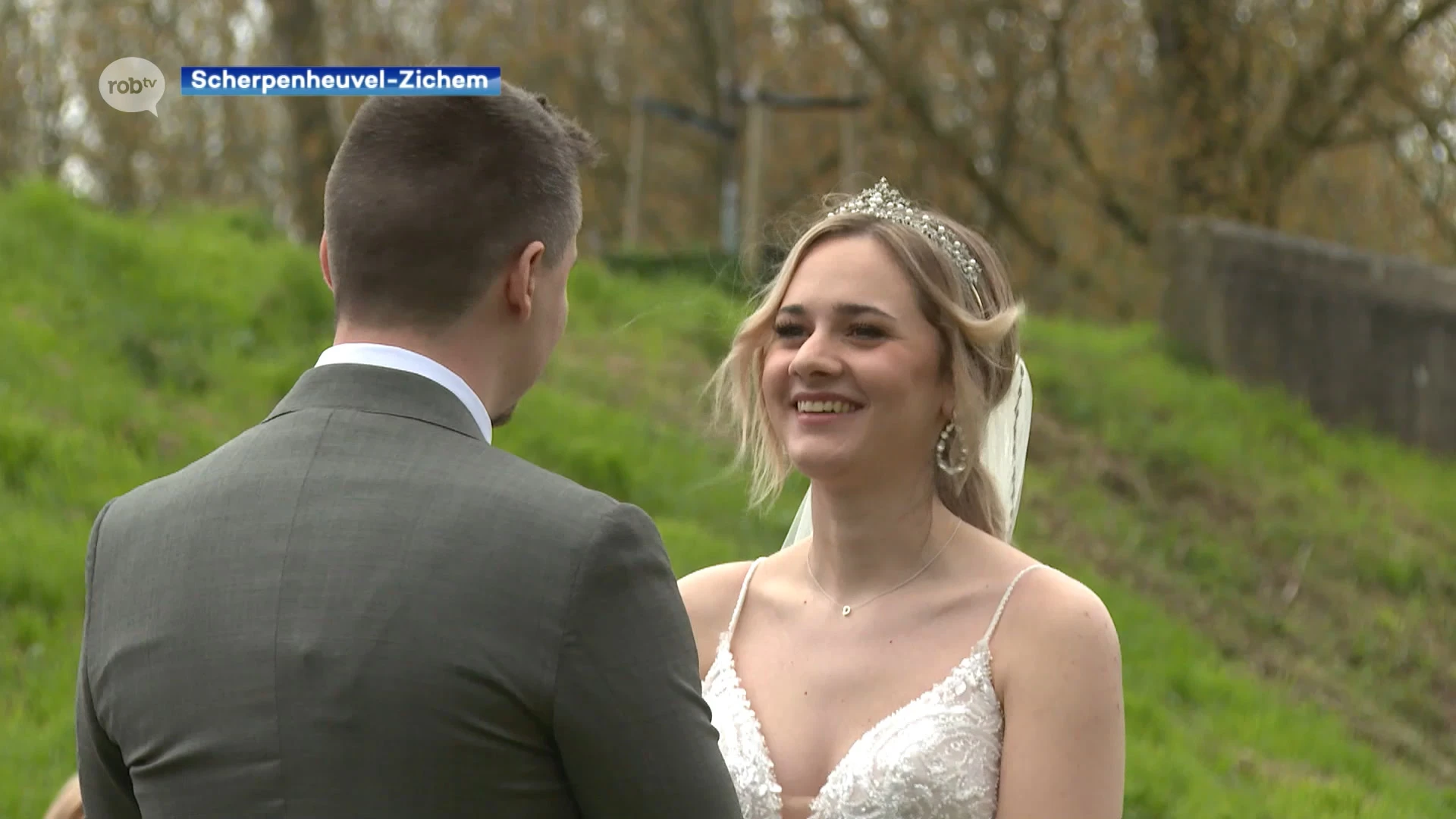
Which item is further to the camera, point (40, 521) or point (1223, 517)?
point (1223, 517)

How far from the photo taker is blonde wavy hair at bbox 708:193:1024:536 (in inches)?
132

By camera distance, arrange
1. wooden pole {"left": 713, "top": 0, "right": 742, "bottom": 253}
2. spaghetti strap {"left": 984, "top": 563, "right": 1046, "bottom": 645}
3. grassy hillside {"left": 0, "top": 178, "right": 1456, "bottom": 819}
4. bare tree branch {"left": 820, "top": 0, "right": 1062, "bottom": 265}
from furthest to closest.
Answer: wooden pole {"left": 713, "top": 0, "right": 742, "bottom": 253} < bare tree branch {"left": 820, "top": 0, "right": 1062, "bottom": 265} < grassy hillside {"left": 0, "top": 178, "right": 1456, "bottom": 819} < spaghetti strap {"left": 984, "top": 563, "right": 1046, "bottom": 645}

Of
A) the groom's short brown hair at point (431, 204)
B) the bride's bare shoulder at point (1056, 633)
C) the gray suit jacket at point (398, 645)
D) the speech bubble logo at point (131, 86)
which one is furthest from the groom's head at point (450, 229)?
the bride's bare shoulder at point (1056, 633)

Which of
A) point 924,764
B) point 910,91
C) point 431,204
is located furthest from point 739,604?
point 910,91

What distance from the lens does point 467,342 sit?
7.04ft

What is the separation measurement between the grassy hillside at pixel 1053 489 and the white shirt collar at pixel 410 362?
2947 mm

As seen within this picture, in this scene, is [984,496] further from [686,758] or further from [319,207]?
[319,207]

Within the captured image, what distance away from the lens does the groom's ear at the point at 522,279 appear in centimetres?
214

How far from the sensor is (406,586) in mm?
1948

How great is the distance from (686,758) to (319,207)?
Answer: 992cm

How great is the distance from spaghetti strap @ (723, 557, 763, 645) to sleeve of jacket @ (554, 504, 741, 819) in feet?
4.84

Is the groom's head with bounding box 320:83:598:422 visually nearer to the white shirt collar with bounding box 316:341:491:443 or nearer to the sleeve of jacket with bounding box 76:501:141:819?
the white shirt collar with bounding box 316:341:491:443

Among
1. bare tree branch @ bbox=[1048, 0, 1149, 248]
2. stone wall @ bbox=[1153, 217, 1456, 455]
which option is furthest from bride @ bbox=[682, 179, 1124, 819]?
bare tree branch @ bbox=[1048, 0, 1149, 248]

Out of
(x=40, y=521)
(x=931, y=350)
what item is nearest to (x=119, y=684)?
(x=931, y=350)
